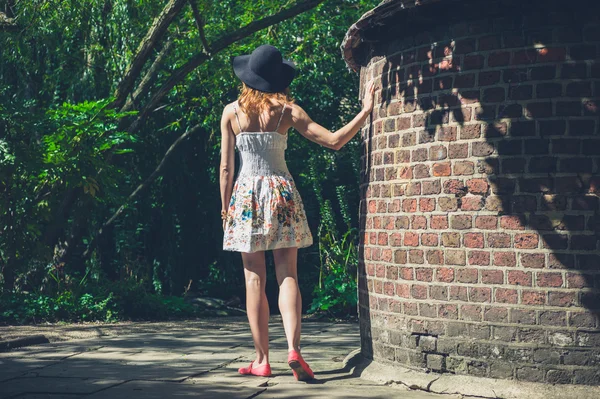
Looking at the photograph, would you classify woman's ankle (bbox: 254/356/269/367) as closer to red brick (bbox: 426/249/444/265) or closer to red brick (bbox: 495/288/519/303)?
red brick (bbox: 426/249/444/265)

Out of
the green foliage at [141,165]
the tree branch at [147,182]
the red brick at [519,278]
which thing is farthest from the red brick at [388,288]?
the tree branch at [147,182]

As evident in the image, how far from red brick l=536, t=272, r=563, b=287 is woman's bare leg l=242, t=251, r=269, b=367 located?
1.72 metres

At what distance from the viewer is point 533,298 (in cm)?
458

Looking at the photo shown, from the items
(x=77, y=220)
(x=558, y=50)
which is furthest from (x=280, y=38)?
(x=558, y=50)

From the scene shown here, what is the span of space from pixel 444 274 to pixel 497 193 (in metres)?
0.58

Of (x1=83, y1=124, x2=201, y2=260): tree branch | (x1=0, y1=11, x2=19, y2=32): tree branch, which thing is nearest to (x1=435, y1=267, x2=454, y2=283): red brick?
(x1=0, y1=11, x2=19, y2=32): tree branch

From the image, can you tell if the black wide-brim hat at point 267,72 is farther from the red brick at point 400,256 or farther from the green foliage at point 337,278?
the green foliage at point 337,278

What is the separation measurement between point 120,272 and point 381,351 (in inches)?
321

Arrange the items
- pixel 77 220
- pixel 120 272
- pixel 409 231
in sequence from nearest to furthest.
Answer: pixel 409 231
pixel 77 220
pixel 120 272

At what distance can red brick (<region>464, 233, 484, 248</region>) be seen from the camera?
4.73 metres

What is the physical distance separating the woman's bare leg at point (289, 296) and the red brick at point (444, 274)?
2.90 ft

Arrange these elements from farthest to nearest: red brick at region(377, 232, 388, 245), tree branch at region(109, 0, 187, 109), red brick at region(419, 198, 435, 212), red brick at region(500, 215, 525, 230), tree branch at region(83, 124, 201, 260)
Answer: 1. tree branch at region(83, 124, 201, 260)
2. tree branch at region(109, 0, 187, 109)
3. red brick at region(377, 232, 388, 245)
4. red brick at region(419, 198, 435, 212)
5. red brick at region(500, 215, 525, 230)

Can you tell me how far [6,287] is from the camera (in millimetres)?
10625

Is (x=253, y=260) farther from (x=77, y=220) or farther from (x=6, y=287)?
(x=77, y=220)
